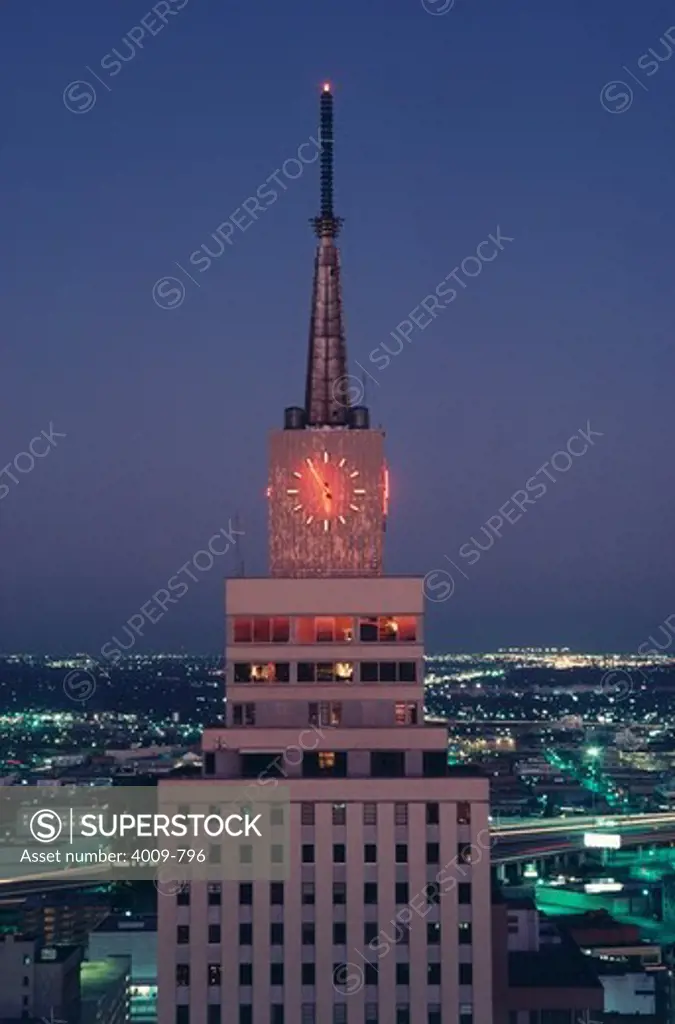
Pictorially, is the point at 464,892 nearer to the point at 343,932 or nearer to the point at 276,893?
the point at 343,932

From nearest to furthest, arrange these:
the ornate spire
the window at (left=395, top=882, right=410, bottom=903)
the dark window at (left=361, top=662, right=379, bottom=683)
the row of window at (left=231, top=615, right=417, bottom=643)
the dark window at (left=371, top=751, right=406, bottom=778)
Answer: the window at (left=395, top=882, right=410, bottom=903), the dark window at (left=371, top=751, right=406, bottom=778), the dark window at (left=361, top=662, right=379, bottom=683), the row of window at (left=231, top=615, right=417, bottom=643), the ornate spire

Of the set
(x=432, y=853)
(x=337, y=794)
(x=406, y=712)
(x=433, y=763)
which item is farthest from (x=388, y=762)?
(x=432, y=853)

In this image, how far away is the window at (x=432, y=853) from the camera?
28781mm

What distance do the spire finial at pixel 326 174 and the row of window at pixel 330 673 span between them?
8.51m

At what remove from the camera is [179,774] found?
31250mm

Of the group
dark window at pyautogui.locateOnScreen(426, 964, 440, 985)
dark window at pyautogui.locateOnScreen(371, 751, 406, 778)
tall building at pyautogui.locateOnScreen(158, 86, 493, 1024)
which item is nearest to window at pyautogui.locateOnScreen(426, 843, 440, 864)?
tall building at pyautogui.locateOnScreen(158, 86, 493, 1024)

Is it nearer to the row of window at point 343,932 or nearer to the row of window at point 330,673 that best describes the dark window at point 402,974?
the row of window at point 343,932

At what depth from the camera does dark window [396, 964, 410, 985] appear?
28.5 m

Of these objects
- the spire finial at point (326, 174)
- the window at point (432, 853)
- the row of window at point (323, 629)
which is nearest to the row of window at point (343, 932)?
the window at point (432, 853)

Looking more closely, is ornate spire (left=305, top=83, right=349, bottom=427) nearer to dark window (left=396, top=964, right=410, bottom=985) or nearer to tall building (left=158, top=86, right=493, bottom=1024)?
tall building (left=158, top=86, right=493, bottom=1024)

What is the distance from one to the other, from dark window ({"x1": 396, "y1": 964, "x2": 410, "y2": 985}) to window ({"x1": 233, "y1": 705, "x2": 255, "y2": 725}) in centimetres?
510

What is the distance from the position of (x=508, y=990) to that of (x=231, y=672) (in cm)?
860

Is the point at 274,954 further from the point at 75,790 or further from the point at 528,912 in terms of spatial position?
the point at 75,790

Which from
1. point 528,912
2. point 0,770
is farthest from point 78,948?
point 0,770
